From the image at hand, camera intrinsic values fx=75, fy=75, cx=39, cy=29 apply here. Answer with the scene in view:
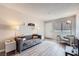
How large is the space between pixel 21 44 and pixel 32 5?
104cm

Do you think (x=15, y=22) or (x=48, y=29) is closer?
(x=15, y=22)

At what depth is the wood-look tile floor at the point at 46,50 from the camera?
1.86 meters

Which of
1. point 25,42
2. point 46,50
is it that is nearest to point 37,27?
point 25,42

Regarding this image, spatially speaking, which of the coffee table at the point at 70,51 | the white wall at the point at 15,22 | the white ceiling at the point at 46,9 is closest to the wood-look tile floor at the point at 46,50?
the coffee table at the point at 70,51

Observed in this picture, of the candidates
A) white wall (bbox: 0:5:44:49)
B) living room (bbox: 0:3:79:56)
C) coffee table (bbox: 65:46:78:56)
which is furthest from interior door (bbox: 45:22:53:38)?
coffee table (bbox: 65:46:78:56)

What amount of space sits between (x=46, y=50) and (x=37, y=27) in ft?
2.27

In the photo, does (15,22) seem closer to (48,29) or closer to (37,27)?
(37,27)

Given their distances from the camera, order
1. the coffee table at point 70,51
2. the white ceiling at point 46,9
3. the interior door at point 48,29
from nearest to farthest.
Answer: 1. the white ceiling at point 46,9
2. the coffee table at point 70,51
3. the interior door at point 48,29

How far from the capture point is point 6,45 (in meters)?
1.84

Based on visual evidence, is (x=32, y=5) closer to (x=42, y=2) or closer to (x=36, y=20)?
(x=42, y=2)

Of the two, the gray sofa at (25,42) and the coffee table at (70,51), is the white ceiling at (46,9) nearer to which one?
the gray sofa at (25,42)

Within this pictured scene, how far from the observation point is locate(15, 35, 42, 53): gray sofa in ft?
6.38

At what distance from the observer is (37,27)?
218 cm

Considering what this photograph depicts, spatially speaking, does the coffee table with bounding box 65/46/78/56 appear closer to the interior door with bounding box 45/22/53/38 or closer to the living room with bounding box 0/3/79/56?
the living room with bounding box 0/3/79/56
